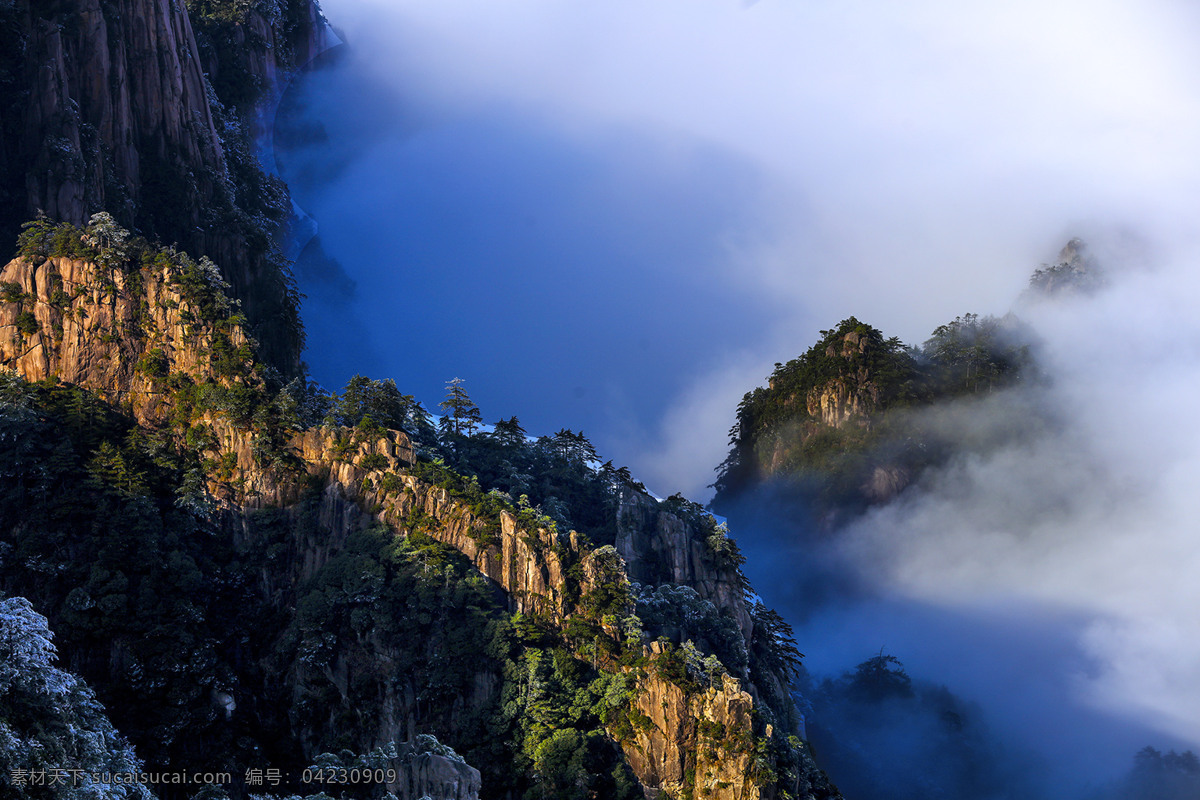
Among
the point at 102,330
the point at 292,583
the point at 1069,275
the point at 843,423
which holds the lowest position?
the point at 292,583

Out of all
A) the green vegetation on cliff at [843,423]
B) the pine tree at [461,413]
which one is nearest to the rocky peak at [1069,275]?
the green vegetation on cliff at [843,423]

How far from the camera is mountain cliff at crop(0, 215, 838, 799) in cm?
5128

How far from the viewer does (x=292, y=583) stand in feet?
187

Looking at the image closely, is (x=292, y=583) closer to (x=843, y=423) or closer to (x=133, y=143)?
(x=133, y=143)

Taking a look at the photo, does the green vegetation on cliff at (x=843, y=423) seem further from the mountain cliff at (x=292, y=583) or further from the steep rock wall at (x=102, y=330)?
the steep rock wall at (x=102, y=330)

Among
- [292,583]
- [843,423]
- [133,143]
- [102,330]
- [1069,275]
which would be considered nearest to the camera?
[292,583]

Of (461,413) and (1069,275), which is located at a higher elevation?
(1069,275)

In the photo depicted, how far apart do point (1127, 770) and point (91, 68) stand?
77228 mm

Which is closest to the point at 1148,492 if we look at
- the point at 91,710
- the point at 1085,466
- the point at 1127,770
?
the point at 1085,466

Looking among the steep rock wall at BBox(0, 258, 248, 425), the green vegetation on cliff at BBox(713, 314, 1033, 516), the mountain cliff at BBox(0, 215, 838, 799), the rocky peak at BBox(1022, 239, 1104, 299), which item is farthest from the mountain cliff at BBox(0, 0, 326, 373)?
the rocky peak at BBox(1022, 239, 1104, 299)

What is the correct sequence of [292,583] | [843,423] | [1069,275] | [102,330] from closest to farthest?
[292,583] → [102,330] → [843,423] → [1069,275]

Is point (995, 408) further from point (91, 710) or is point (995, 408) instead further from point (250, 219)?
point (91, 710)

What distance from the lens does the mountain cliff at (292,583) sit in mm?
51281

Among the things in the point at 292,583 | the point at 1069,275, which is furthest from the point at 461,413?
the point at 1069,275
